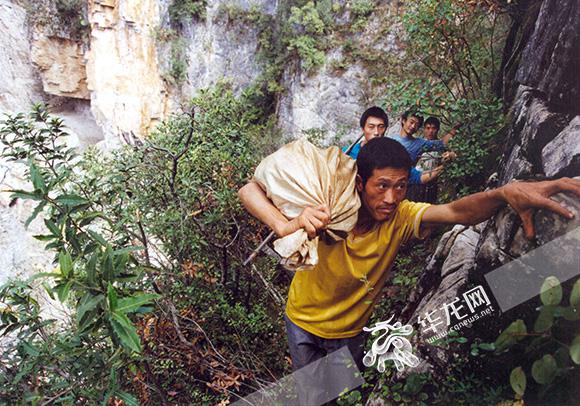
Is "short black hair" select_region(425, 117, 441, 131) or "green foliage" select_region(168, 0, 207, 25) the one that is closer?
"short black hair" select_region(425, 117, 441, 131)

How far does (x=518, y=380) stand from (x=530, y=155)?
0.77 meters

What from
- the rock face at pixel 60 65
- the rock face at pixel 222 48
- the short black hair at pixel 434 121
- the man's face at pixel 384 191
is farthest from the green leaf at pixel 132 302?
the rock face at pixel 60 65

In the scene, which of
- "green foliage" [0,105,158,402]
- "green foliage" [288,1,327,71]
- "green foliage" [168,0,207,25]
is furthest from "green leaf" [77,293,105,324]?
"green foliage" [168,0,207,25]

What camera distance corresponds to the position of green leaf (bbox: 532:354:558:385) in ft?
3.89

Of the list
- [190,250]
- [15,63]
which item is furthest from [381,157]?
[15,63]

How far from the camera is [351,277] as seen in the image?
1.85 meters

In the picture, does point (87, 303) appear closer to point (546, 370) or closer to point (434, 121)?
point (546, 370)

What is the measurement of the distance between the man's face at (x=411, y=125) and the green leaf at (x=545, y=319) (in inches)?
38.5

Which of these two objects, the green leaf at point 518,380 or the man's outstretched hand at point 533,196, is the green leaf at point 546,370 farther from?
the man's outstretched hand at point 533,196

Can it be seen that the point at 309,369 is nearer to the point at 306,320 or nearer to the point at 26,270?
the point at 306,320

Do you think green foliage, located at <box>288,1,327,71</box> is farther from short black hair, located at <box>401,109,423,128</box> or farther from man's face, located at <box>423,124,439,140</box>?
man's face, located at <box>423,124,439,140</box>

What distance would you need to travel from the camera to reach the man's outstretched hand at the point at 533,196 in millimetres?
1340

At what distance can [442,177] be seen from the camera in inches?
70.8

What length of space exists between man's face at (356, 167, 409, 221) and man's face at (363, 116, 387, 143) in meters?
0.31
